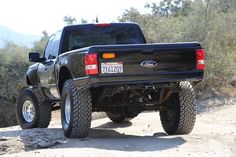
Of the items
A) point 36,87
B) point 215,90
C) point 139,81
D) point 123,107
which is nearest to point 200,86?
point 215,90

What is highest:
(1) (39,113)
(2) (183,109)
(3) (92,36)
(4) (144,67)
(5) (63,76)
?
(3) (92,36)

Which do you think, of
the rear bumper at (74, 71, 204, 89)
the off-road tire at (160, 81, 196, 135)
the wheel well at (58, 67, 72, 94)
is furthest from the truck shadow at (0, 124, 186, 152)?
the wheel well at (58, 67, 72, 94)

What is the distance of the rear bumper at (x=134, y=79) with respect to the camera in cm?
792

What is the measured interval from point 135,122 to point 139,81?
4.39m

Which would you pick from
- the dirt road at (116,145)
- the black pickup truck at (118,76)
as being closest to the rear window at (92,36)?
the black pickup truck at (118,76)

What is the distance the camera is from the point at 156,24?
21.5 metres

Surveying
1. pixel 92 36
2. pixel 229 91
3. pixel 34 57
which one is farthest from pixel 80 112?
pixel 229 91

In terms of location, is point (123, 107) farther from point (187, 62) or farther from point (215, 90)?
point (215, 90)

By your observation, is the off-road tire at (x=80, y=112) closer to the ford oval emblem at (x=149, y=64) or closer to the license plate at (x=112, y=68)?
the license plate at (x=112, y=68)

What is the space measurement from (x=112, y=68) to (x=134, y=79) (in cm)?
40

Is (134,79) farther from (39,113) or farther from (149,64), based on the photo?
(39,113)

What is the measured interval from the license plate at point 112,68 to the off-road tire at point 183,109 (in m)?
1.40

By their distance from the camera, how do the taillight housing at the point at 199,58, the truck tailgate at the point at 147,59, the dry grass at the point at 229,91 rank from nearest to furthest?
A: the truck tailgate at the point at 147,59, the taillight housing at the point at 199,58, the dry grass at the point at 229,91

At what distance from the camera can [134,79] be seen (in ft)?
26.7
